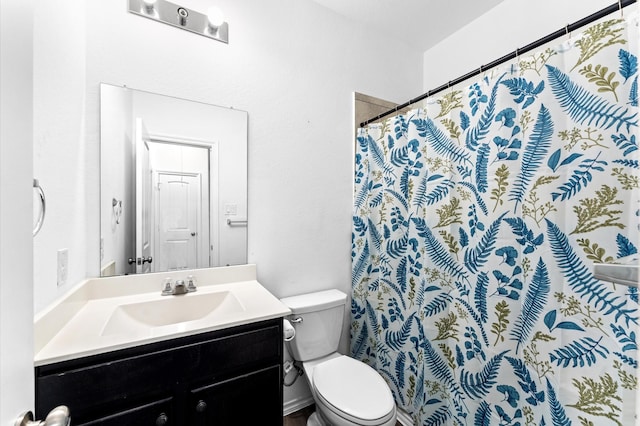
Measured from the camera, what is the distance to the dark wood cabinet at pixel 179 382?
2.64 ft

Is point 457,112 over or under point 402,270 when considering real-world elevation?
over

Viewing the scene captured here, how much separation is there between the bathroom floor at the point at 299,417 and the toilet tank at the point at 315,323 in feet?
1.36

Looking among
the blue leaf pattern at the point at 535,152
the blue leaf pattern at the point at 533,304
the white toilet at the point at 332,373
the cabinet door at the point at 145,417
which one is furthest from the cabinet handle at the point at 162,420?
the blue leaf pattern at the point at 535,152

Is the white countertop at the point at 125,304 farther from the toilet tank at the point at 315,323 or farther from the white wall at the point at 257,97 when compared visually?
the toilet tank at the point at 315,323

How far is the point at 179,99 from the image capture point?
4.58ft

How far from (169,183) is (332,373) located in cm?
130

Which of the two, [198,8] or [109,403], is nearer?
[109,403]

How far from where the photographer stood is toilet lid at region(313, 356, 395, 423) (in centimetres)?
119

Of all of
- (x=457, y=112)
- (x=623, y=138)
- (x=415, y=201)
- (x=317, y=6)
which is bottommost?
(x=415, y=201)

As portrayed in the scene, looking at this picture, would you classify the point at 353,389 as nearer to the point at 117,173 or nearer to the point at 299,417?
the point at 299,417

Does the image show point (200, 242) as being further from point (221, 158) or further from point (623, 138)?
point (623, 138)

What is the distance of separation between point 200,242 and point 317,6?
1.65 m

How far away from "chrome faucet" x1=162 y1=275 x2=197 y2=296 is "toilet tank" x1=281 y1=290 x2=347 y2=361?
523 mm

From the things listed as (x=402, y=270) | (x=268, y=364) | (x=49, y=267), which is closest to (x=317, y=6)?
(x=402, y=270)
